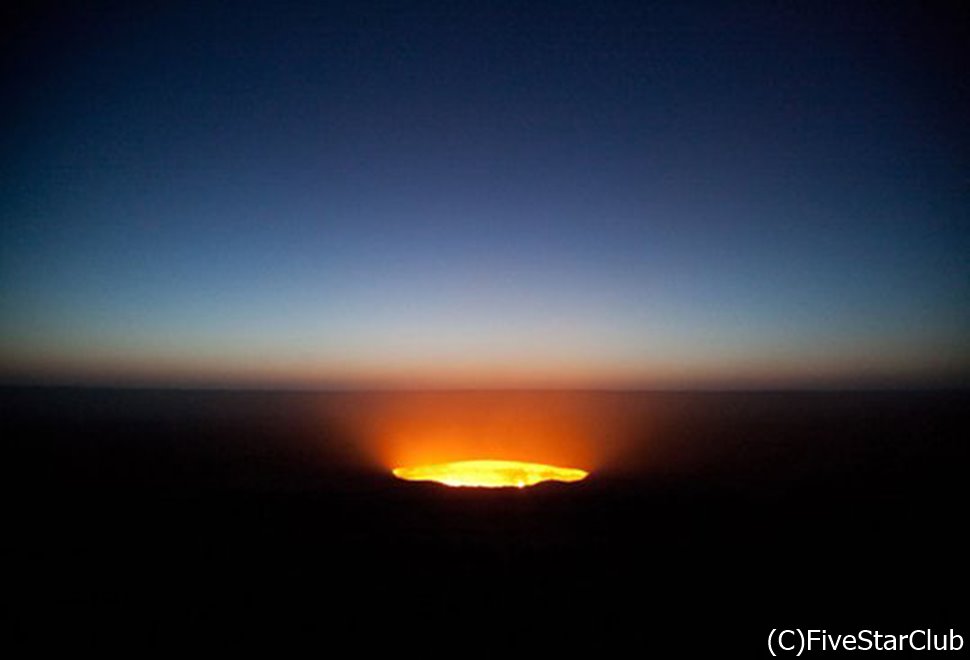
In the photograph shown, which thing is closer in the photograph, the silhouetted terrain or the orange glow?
the silhouetted terrain

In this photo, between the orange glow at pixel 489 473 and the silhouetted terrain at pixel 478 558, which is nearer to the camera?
the silhouetted terrain at pixel 478 558

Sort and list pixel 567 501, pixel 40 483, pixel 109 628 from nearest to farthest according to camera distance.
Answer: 1. pixel 109 628
2. pixel 567 501
3. pixel 40 483

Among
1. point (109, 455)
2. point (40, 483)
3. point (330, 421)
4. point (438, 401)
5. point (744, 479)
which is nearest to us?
point (40, 483)

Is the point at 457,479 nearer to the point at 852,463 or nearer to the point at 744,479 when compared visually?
the point at 744,479

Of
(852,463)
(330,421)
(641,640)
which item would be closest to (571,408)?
(330,421)

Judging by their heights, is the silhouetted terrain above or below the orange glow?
above
